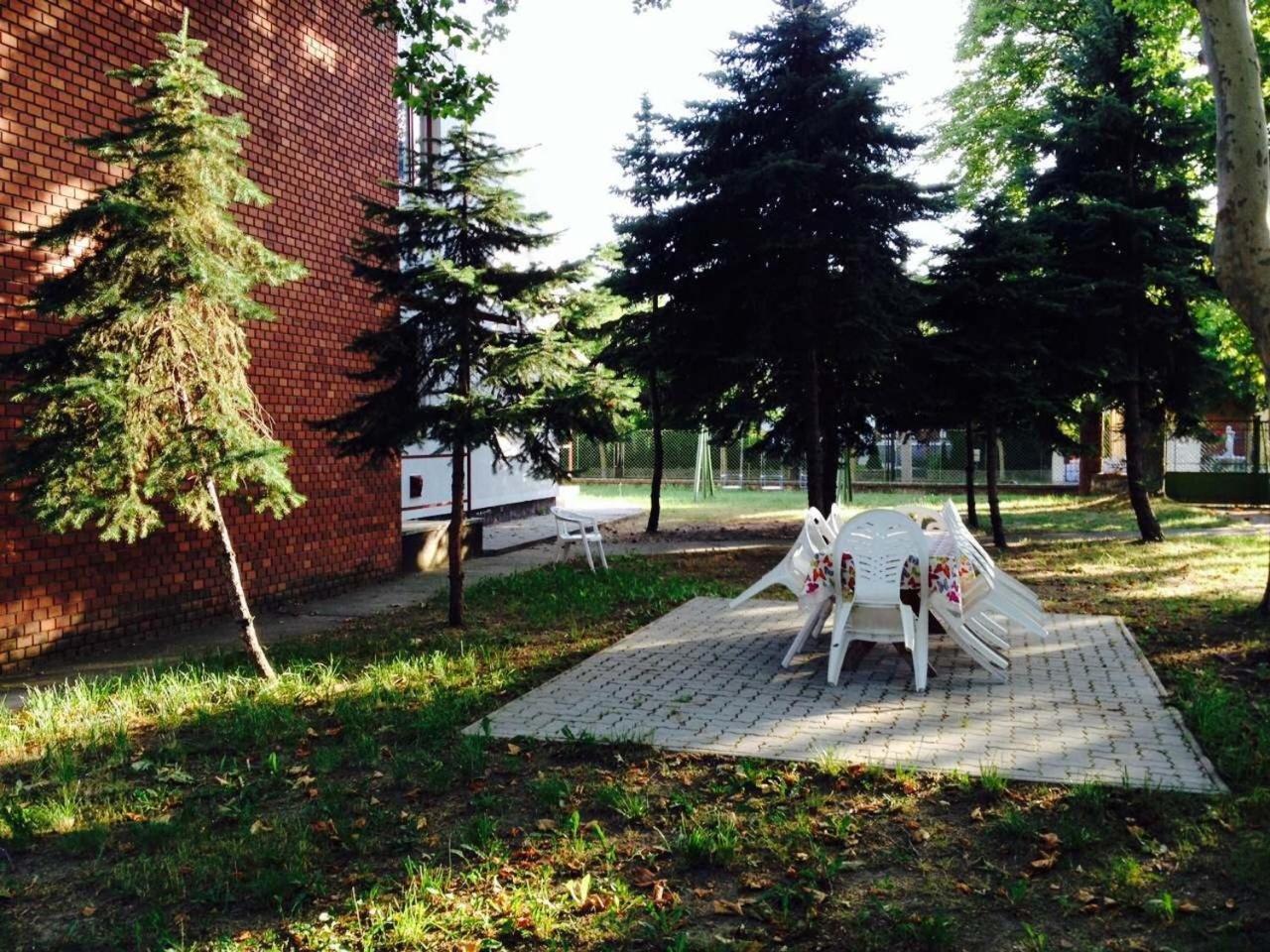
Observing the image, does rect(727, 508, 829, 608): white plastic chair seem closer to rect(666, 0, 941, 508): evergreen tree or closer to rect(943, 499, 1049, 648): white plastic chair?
rect(943, 499, 1049, 648): white plastic chair

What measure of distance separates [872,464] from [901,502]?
5.76 meters

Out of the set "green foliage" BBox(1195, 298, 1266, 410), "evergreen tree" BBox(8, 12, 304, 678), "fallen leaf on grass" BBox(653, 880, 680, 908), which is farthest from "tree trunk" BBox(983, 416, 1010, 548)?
"fallen leaf on grass" BBox(653, 880, 680, 908)

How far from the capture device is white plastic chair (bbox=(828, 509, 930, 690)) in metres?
6.64

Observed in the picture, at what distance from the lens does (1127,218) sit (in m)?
15.1

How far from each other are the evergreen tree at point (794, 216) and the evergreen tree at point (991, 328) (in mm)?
756

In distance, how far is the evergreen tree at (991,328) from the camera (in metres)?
14.3

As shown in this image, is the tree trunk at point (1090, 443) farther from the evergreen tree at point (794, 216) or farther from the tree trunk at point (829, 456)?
the evergreen tree at point (794, 216)

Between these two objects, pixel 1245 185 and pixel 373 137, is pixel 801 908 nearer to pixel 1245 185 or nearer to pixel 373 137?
pixel 1245 185

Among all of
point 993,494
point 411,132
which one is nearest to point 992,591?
point 993,494

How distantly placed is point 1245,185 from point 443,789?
666 centimetres

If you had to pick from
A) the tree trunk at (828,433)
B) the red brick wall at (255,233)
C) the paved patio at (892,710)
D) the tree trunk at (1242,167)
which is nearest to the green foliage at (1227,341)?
the tree trunk at (828,433)

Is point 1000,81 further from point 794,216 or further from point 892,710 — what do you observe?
point 892,710

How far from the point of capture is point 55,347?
6090 mm

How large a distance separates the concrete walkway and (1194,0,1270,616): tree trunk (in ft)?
26.4
